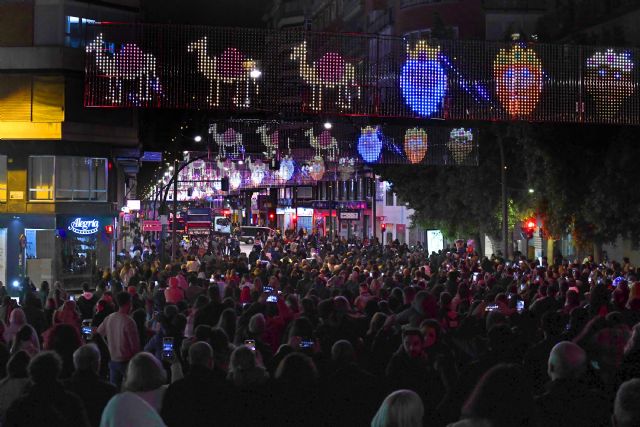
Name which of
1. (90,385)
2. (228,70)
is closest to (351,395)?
(90,385)

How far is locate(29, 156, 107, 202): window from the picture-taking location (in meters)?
34.7

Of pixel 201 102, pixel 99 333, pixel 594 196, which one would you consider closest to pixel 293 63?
pixel 201 102

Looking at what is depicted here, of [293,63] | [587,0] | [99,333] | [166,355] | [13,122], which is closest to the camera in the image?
[166,355]

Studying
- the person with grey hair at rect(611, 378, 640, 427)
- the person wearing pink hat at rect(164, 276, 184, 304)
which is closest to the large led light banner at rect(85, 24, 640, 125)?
the person wearing pink hat at rect(164, 276, 184, 304)

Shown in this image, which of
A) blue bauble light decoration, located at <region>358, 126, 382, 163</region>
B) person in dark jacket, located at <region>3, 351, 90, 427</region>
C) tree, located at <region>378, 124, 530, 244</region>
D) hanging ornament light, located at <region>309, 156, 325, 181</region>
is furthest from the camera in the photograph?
tree, located at <region>378, 124, 530, 244</region>

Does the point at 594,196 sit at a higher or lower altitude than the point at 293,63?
lower

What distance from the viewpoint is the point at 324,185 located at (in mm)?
93938

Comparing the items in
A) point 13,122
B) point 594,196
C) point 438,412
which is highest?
point 13,122

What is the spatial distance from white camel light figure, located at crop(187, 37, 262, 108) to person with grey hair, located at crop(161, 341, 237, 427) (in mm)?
17167

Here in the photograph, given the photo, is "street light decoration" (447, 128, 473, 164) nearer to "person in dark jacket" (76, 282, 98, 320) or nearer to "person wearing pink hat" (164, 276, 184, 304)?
"person wearing pink hat" (164, 276, 184, 304)

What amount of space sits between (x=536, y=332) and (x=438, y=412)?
17.1 ft

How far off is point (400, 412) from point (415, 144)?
31.0 meters

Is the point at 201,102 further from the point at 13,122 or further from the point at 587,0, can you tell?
the point at 587,0

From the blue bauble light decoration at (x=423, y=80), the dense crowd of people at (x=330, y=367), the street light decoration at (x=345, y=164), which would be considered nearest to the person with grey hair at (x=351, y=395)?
the dense crowd of people at (x=330, y=367)
